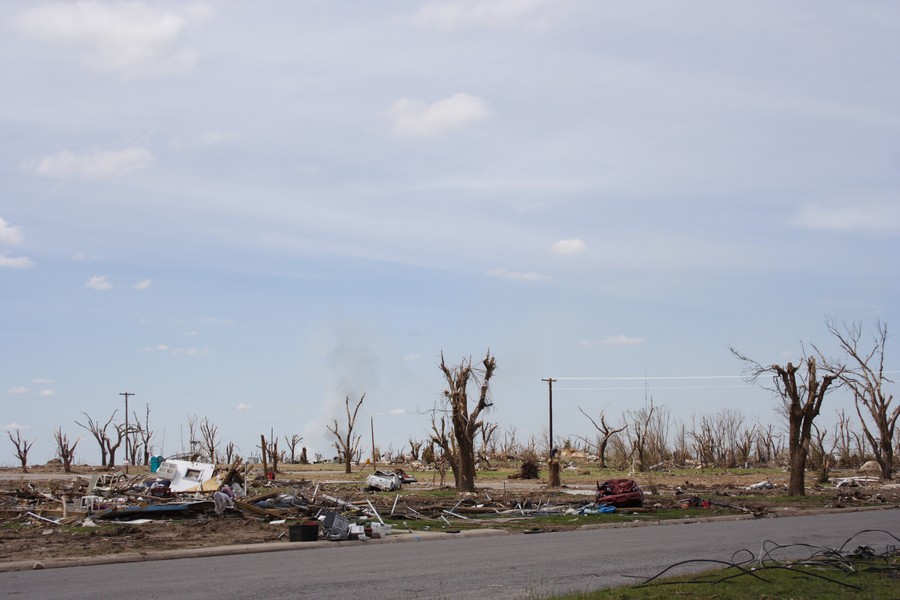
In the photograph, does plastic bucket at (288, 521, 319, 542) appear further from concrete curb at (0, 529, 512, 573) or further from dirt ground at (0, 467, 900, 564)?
dirt ground at (0, 467, 900, 564)

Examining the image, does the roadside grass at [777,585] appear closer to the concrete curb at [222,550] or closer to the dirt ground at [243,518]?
the concrete curb at [222,550]

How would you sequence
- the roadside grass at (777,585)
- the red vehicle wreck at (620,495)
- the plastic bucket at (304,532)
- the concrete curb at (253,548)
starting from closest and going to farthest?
the roadside grass at (777,585), the concrete curb at (253,548), the plastic bucket at (304,532), the red vehicle wreck at (620,495)

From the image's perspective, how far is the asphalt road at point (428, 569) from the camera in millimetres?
12344

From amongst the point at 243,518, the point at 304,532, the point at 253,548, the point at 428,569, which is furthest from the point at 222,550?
the point at 243,518

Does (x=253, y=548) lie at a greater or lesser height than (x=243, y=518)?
greater

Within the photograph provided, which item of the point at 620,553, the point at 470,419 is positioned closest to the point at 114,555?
the point at 620,553

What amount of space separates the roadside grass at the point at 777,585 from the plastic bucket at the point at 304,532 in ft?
30.8

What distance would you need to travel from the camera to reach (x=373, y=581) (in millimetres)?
13281

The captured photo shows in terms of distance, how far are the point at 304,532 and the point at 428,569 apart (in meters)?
5.71

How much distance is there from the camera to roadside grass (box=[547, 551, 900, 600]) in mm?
11023

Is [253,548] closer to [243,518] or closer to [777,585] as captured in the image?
[243,518]

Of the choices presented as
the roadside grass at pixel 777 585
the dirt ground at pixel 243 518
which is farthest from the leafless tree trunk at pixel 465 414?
the roadside grass at pixel 777 585

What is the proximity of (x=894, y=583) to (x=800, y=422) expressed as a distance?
999 inches

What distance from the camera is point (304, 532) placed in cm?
1970
